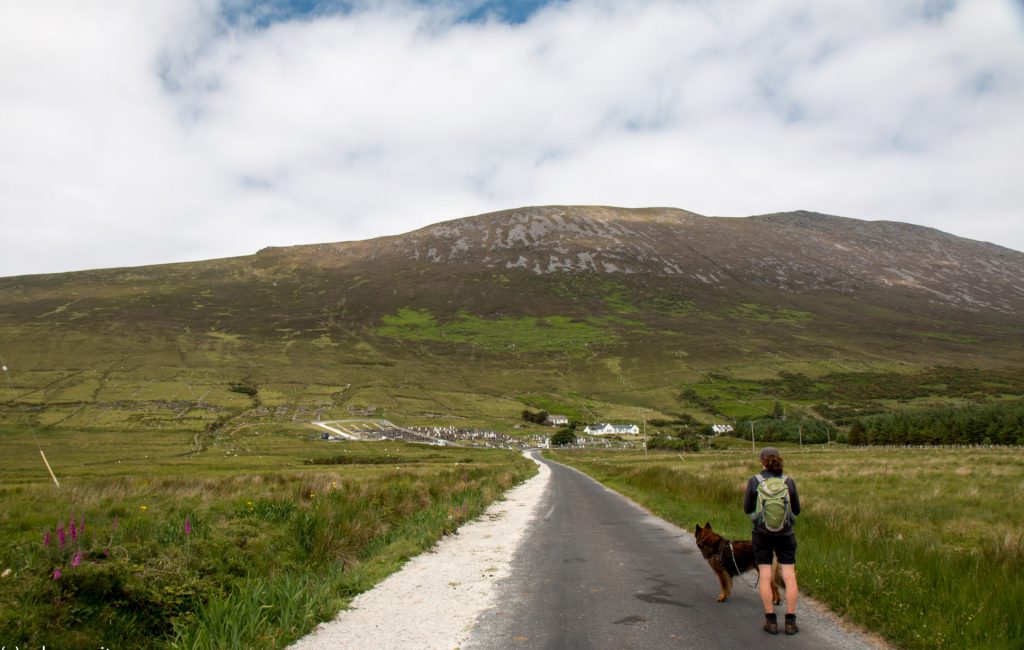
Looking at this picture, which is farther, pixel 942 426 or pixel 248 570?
pixel 942 426

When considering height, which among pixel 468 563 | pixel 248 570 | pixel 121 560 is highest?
pixel 121 560

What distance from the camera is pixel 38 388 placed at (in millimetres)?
147875

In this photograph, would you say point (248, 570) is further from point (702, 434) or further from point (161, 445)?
point (702, 434)

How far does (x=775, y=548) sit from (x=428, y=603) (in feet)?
16.7

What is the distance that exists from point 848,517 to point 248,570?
1291 centimetres

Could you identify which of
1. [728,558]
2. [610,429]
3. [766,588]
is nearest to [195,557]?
[728,558]

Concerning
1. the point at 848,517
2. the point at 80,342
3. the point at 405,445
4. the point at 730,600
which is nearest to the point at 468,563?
the point at 730,600

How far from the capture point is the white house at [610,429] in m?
151

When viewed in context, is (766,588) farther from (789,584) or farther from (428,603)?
(428,603)

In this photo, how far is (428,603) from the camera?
29.5 ft

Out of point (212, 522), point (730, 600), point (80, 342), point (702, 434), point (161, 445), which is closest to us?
point (730, 600)

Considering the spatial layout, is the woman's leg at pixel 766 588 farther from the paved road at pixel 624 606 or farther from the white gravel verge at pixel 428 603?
the white gravel verge at pixel 428 603

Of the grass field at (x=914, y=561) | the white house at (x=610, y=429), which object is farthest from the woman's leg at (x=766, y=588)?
the white house at (x=610, y=429)

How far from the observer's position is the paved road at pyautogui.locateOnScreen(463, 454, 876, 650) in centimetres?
699
